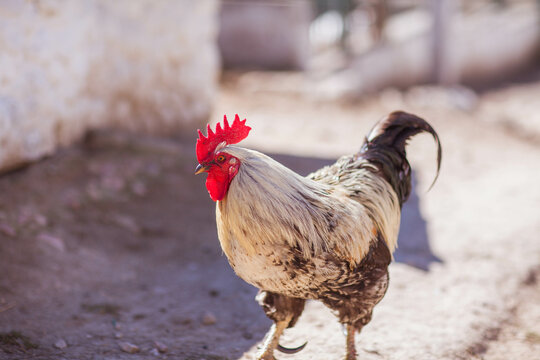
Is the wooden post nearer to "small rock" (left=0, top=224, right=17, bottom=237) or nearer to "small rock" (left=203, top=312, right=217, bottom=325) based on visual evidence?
"small rock" (left=203, top=312, right=217, bottom=325)

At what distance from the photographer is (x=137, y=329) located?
3246 millimetres

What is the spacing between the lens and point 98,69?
532 cm

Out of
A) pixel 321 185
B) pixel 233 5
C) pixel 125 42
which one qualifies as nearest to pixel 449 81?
pixel 233 5

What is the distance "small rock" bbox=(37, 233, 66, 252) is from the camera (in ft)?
12.6

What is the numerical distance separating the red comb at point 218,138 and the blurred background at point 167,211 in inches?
48.7

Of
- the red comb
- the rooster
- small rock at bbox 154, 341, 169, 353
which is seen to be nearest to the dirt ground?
small rock at bbox 154, 341, 169, 353

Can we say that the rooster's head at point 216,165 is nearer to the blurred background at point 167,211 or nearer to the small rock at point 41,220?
the blurred background at point 167,211

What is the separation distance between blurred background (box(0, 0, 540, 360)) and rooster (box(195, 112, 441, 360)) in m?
0.56

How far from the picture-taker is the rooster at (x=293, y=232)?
2.47 metres

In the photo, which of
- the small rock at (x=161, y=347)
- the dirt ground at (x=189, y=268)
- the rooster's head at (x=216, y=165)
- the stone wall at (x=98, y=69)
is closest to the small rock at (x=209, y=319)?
the dirt ground at (x=189, y=268)

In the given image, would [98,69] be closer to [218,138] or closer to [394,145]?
[218,138]

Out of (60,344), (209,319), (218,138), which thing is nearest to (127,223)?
(209,319)

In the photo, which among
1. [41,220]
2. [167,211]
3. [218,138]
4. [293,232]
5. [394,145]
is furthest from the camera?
[167,211]

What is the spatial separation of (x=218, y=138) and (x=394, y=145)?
1219 mm
